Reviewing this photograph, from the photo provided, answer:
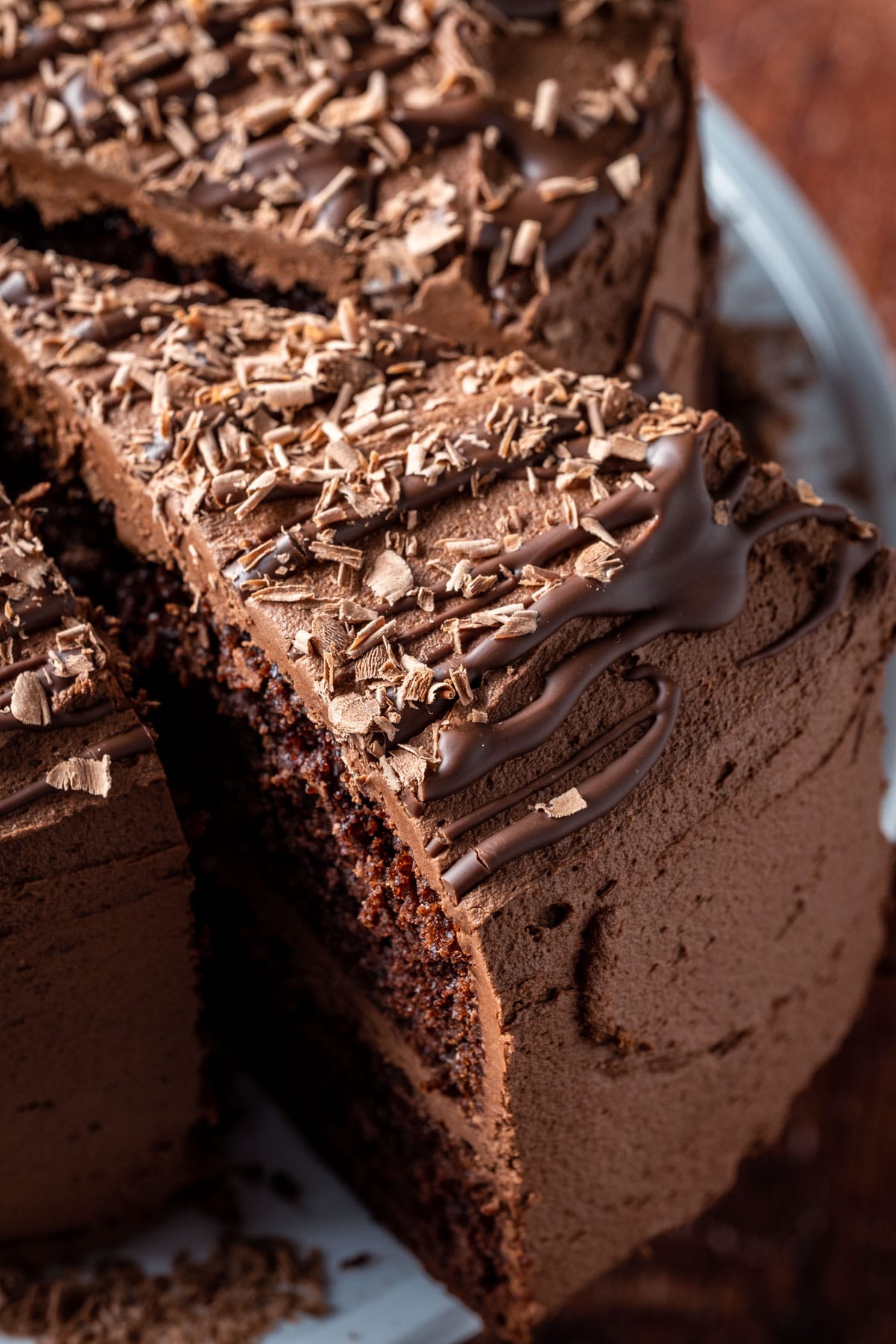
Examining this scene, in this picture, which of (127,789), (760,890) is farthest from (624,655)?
(127,789)

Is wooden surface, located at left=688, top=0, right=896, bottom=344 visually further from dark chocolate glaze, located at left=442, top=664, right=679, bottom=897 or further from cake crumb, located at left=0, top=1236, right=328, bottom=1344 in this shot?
cake crumb, located at left=0, top=1236, right=328, bottom=1344

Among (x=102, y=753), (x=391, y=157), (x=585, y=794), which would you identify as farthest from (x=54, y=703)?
(x=391, y=157)

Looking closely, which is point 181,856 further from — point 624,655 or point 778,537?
point 778,537

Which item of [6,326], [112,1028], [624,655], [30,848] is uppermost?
[6,326]

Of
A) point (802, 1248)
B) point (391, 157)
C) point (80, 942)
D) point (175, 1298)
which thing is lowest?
point (802, 1248)

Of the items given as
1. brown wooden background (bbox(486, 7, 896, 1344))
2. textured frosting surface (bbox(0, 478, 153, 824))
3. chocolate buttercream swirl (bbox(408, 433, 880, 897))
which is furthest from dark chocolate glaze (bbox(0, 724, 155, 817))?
brown wooden background (bbox(486, 7, 896, 1344))

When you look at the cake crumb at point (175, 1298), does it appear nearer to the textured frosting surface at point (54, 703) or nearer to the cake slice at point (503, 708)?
the cake slice at point (503, 708)

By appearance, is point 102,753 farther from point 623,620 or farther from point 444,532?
point 623,620
